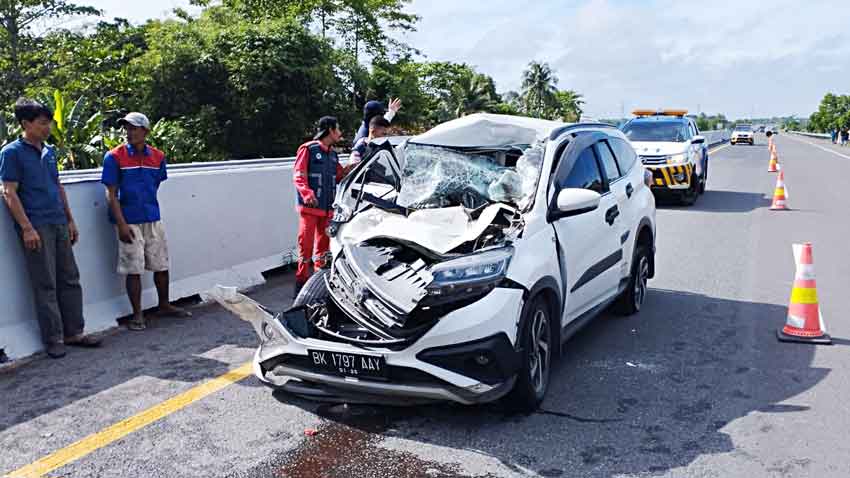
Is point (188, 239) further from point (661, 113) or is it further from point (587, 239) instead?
point (661, 113)

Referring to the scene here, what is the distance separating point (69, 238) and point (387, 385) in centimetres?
331

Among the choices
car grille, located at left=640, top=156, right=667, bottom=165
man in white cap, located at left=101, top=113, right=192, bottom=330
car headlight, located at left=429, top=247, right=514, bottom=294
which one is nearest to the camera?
car headlight, located at left=429, top=247, right=514, bottom=294

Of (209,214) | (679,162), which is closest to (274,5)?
(679,162)

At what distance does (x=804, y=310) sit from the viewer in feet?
20.5

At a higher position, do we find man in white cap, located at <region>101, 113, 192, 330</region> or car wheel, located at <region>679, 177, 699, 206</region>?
man in white cap, located at <region>101, 113, 192, 330</region>

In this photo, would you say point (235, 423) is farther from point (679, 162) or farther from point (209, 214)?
point (679, 162)

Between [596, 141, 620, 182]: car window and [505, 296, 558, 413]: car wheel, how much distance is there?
203 cm

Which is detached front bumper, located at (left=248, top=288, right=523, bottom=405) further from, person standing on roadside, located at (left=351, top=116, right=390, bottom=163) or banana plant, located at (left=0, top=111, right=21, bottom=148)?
banana plant, located at (left=0, top=111, right=21, bottom=148)

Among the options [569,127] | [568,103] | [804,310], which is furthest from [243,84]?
[568,103]

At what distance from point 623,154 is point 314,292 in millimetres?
3440

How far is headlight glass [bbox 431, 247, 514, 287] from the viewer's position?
434 centimetres

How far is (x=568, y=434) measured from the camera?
439cm

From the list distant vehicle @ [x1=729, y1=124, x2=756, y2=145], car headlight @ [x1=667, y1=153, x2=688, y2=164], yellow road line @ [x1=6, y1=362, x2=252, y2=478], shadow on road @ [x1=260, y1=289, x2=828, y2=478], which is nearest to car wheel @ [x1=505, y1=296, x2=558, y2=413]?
shadow on road @ [x1=260, y1=289, x2=828, y2=478]

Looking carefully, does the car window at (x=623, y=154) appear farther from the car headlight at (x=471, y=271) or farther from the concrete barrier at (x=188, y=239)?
the concrete barrier at (x=188, y=239)
